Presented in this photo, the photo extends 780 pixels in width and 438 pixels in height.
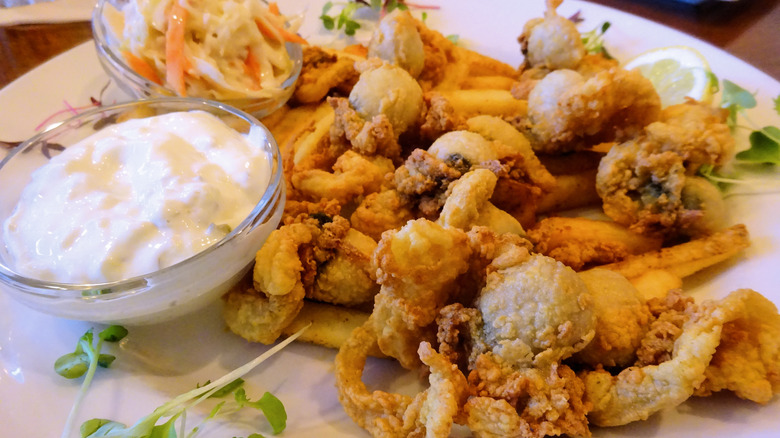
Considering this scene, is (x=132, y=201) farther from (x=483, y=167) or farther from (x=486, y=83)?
(x=486, y=83)

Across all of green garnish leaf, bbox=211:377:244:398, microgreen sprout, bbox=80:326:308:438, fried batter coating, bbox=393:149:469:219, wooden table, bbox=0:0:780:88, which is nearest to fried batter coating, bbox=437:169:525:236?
fried batter coating, bbox=393:149:469:219

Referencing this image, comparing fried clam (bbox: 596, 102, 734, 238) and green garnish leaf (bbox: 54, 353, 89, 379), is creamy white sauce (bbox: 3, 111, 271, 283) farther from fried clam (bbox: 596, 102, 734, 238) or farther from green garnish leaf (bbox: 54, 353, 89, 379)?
fried clam (bbox: 596, 102, 734, 238)

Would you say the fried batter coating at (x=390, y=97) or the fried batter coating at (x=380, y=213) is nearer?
the fried batter coating at (x=380, y=213)

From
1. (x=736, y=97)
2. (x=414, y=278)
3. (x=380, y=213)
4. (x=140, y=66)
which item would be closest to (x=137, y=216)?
(x=380, y=213)

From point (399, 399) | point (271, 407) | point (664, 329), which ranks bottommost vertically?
point (271, 407)

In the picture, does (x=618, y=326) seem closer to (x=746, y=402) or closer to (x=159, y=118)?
(x=746, y=402)

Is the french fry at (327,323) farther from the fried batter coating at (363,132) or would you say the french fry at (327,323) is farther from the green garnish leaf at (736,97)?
the green garnish leaf at (736,97)

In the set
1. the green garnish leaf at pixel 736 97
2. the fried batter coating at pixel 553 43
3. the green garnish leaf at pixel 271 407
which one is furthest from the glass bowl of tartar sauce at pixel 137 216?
the green garnish leaf at pixel 736 97
